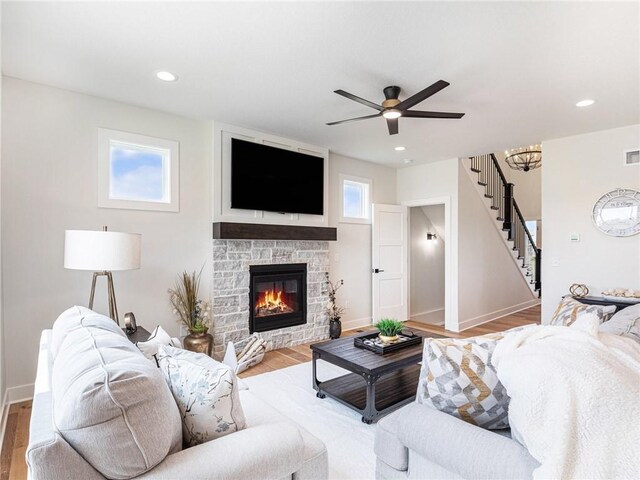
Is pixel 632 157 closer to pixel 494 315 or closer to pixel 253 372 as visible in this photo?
pixel 494 315

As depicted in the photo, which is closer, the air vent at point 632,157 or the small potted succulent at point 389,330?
the small potted succulent at point 389,330

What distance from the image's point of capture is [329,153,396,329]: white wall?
18.0 ft

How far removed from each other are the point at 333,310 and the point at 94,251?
11.0 feet

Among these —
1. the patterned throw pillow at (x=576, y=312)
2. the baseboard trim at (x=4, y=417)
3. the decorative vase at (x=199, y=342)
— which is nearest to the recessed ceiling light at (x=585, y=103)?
the patterned throw pillow at (x=576, y=312)

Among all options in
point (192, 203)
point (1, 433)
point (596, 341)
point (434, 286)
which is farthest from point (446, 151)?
point (1, 433)

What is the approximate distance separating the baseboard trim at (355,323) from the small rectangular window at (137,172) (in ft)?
10.2

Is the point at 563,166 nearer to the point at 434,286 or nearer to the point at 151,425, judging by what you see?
the point at 434,286

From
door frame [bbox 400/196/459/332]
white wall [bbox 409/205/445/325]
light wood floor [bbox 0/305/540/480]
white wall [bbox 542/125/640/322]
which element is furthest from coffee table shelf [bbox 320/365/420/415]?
white wall [bbox 409/205/445/325]

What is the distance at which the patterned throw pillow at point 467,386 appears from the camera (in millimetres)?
1424

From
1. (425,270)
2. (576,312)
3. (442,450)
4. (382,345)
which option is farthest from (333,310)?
(442,450)

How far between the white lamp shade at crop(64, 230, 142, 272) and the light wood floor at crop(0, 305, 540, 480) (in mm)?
1249

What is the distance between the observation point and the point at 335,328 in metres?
5.07

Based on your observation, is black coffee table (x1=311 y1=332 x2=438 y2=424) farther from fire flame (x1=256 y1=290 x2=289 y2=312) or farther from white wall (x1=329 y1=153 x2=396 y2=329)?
white wall (x1=329 y1=153 x2=396 y2=329)

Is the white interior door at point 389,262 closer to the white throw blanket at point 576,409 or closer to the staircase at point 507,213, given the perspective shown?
the staircase at point 507,213
